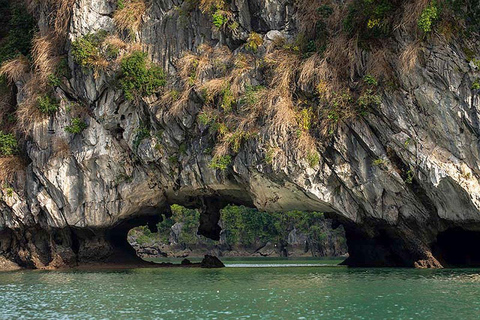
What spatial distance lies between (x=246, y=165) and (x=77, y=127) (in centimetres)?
820

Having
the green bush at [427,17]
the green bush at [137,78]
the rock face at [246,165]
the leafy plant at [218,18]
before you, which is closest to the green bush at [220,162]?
the rock face at [246,165]

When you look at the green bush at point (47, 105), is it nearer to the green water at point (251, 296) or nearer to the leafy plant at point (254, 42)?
the green water at point (251, 296)

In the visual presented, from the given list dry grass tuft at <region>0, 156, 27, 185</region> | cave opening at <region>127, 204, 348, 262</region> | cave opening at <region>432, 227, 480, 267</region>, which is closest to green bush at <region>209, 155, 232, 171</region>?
cave opening at <region>432, 227, 480, 267</region>

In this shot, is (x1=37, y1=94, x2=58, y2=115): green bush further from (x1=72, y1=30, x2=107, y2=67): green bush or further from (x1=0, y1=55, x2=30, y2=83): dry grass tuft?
(x1=72, y1=30, x2=107, y2=67): green bush

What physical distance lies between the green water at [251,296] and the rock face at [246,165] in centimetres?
289

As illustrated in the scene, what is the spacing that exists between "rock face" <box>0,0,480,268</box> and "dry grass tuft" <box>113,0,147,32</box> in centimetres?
43

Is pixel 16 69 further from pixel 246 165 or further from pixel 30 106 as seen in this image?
pixel 246 165

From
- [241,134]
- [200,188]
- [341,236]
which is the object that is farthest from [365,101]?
[341,236]

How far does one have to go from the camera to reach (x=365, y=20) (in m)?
A: 25.1

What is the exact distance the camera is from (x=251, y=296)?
1875 centimetres

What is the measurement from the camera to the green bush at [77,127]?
29.7m

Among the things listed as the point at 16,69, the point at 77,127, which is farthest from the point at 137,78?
the point at 16,69

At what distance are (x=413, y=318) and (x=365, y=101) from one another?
36.7ft

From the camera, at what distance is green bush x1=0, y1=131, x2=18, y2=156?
31547 mm
